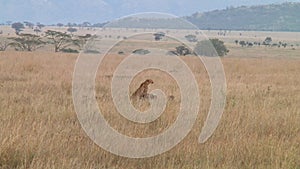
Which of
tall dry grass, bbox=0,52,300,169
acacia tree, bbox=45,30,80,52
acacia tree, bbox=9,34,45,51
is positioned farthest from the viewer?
acacia tree, bbox=45,30,80,52

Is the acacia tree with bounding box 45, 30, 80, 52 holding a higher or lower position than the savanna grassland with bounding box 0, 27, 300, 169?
higher

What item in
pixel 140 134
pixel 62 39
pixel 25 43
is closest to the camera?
pixel 140 134

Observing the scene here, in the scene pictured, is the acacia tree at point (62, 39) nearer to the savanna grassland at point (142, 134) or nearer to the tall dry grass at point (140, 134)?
the savanna grassland at point (142, 134)

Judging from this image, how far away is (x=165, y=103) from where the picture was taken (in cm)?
805

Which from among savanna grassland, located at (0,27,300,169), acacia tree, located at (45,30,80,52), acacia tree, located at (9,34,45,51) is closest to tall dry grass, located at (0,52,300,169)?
savanna grassland, located at (0,27,300,169)

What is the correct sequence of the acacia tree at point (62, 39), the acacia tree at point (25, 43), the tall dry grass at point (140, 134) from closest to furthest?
the tall dry grass at point (140, 134) → the acacia tree at point (25, 43) → the acacia tree at point (62, 39)

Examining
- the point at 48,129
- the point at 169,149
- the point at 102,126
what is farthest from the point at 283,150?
the point at 48,129

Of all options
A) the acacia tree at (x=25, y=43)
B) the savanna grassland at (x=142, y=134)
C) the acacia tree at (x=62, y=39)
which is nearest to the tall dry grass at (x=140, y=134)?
the savanna grassland at (x=142, y=134)

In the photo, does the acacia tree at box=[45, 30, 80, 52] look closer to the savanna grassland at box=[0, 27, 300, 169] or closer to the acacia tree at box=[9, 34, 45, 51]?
the acacia tree at box=[9, 34, 45, 51]

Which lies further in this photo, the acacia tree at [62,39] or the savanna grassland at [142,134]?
the acacia tree at [62,39]

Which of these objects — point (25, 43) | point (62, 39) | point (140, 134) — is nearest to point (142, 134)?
point (140, 134)

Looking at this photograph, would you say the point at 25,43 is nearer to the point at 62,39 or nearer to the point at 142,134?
the point at 62,39

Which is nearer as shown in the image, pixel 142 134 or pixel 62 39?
pixel 142 134

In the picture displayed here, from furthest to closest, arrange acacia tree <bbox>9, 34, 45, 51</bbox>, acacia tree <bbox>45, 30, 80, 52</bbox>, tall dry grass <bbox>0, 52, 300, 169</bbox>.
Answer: acacia tree <bbox>45, 30, 80, 52</bbox> → acacia tree <bbox>9, 34, 45, 51</bbox> → tall dry grass <bbox>0, 52, 300, 169</bbox>
